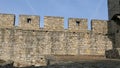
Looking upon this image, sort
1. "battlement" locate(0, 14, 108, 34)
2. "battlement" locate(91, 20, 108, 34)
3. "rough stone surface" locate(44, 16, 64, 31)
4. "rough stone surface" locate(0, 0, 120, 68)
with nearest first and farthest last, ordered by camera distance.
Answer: "rough stone surface" locate(0, 0, 120, 68) < "battlement" locate(0, 14, 108, 34) < "rough stone surface" locate(44, 16, 64, 31) < "battlement" locate(91, 20, 108, 34)

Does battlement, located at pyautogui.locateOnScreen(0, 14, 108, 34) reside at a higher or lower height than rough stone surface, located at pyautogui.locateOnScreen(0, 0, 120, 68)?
higher

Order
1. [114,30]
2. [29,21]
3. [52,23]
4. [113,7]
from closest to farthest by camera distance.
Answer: [29,21]
[52,23]
[114,30]
[113,7]

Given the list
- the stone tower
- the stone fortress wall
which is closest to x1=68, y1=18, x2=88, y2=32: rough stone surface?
the stone fortress wall

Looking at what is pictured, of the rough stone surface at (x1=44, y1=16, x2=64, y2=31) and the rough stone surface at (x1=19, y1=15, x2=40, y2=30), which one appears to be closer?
the rough stone surface at (x1=19, y1=15, x2=40, y2=30)

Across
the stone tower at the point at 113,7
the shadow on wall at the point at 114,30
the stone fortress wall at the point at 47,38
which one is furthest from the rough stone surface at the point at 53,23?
the stone tower at the point at 113,7

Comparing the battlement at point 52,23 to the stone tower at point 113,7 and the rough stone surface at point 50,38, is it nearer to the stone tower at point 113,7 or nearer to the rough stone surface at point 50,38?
the rough stone surface at point 50,38

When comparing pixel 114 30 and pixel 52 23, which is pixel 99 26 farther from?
pixel 52 23

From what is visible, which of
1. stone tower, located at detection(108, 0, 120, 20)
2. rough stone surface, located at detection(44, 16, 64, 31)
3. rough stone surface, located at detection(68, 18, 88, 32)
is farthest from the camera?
stone tower, located at detection(108, 0, 120, 20)

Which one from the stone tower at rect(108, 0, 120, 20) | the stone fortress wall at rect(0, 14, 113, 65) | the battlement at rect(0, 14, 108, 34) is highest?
the stone tower at rect(108, 0, 120, 20)

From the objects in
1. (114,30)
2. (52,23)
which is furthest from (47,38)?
(114,30)

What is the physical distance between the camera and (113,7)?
19859mm

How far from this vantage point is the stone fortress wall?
57.8ft

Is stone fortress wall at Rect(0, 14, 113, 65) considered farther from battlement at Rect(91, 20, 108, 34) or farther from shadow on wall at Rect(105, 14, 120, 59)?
shadow on wall at Rect(105, 14, 120, 59)

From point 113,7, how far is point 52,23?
4835mm
